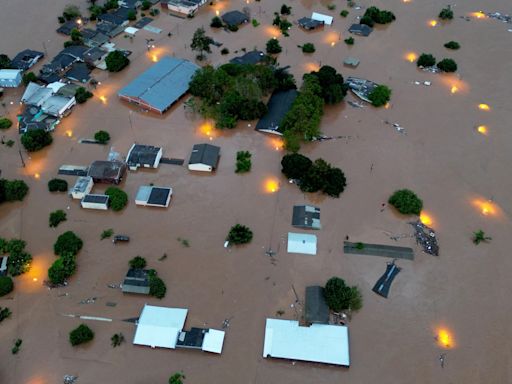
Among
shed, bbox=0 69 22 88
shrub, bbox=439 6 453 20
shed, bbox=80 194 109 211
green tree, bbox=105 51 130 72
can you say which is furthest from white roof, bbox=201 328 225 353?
shrub, bbox=439 6 453 20

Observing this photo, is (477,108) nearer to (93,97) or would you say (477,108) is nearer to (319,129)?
(319,129)

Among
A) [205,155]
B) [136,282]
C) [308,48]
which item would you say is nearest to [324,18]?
[308,48]

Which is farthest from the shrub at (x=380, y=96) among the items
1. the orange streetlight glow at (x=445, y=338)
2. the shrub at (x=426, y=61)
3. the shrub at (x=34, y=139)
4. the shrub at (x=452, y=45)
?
the shrub at (x=34, y=139)

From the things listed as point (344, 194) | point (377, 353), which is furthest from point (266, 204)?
point (377, 353)

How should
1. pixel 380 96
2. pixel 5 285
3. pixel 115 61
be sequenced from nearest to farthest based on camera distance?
pixel 5 285 → pixel 380 96 → pixel 115 61

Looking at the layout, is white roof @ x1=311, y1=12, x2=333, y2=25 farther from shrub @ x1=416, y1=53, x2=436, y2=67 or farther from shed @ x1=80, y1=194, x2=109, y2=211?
shed @ x1=80, y1=194, x2=109, y2=211

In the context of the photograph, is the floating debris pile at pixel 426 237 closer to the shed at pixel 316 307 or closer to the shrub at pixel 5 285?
the shed at pixel 316 307

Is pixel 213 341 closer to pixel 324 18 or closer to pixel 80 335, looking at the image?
pixel 80 335
